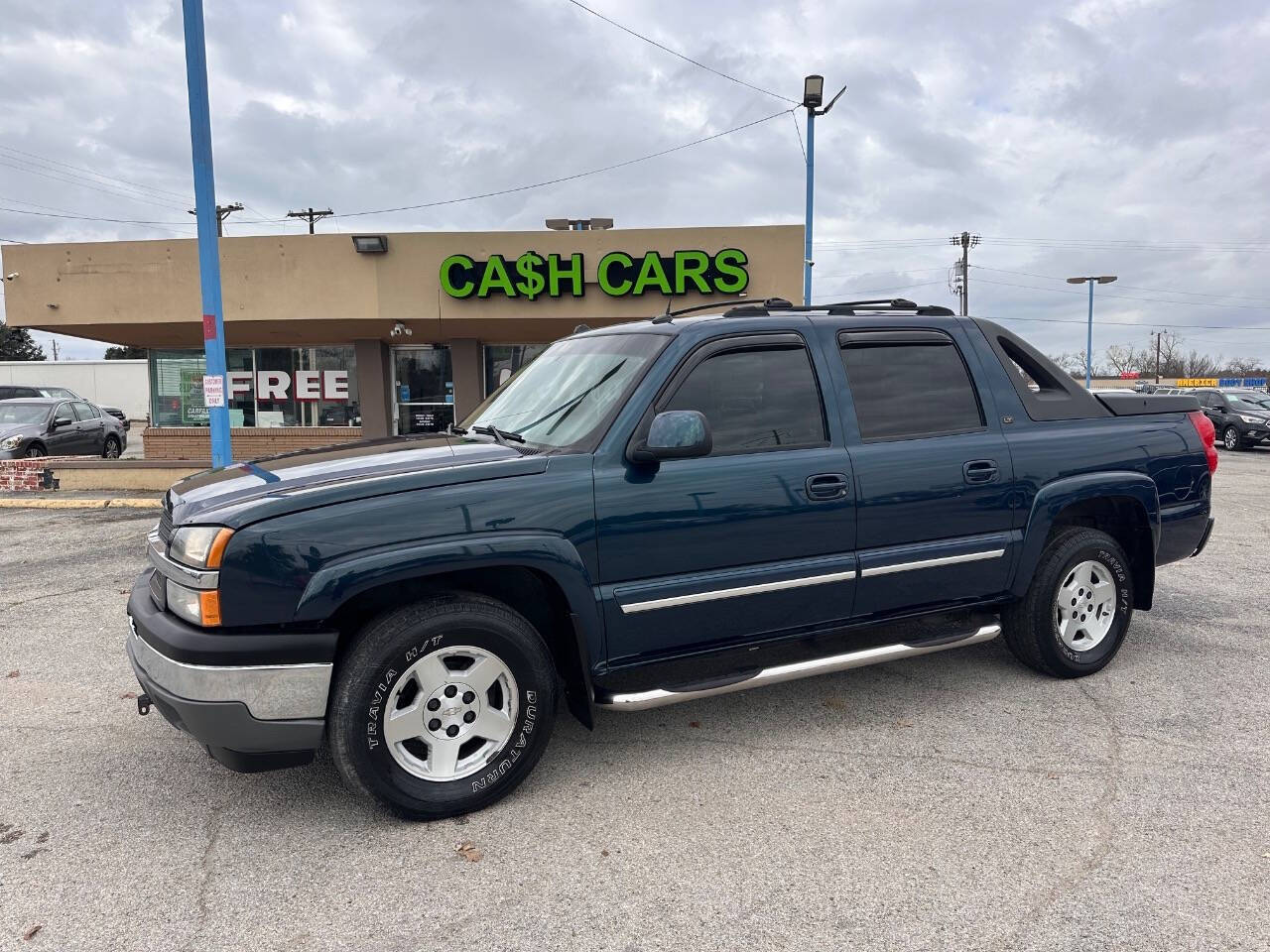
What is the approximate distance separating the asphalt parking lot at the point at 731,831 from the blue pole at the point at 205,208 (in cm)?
574

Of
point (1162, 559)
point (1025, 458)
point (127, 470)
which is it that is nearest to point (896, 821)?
point (1025, 458)

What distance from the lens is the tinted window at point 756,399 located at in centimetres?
354

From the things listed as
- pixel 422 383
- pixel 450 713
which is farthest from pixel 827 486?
pixel 422 383

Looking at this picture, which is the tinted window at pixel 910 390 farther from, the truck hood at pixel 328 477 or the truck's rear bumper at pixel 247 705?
the truck's rear bumper at pixel 247 705

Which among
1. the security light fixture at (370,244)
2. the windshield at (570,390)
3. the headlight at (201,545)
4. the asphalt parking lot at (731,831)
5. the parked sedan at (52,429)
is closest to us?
the asphalt parking lot at (731,831)

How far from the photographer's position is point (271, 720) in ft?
9.32

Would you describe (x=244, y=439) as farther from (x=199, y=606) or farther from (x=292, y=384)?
(x=199, y=606)

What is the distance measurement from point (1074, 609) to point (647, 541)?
2.55m

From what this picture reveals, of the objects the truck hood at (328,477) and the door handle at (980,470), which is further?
the door handle at (980,470)

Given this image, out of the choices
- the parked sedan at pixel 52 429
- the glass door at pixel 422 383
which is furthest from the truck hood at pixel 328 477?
the parked sedan at pixel 52 429

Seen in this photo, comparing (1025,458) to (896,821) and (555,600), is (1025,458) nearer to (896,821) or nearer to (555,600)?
(896,821)

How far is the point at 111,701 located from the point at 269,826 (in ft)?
5.79

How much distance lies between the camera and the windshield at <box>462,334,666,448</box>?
11.4 ft

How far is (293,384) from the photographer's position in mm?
17109
